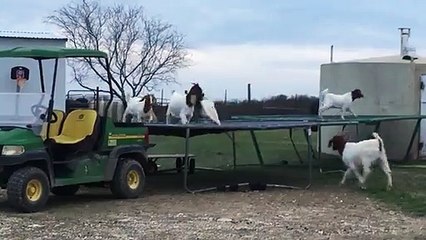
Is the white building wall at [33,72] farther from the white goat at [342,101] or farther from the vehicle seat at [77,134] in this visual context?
Result: the white goat at [342,101]

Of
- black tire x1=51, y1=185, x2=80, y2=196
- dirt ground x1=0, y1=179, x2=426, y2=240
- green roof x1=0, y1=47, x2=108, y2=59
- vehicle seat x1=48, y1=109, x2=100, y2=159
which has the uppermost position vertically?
green roof x1=0, y1=47, x2=108, y2=59

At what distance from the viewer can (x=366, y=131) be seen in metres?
21.0

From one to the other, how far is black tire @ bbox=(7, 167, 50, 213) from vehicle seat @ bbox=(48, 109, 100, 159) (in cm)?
63

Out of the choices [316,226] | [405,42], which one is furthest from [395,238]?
[405,42]

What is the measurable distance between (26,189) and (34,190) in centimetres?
24

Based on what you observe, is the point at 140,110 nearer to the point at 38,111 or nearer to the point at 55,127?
→ the point at 55,127

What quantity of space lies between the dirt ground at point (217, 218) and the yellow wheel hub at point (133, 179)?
0.29 meters

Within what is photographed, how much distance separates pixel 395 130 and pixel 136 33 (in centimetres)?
2080

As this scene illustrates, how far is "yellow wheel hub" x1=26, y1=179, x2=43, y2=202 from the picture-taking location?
11.8 meters

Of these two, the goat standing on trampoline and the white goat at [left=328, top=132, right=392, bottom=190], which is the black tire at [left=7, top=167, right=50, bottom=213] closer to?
the goat standing on trampoline

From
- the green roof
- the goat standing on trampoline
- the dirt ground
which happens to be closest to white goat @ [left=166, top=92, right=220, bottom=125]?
the goat standing on trampoline

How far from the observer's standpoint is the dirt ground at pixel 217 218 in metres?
10.1

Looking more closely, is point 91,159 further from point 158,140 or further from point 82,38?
point 82,38

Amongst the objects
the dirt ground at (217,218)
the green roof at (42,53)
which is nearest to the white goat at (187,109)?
the dirt ground at (217,218)
